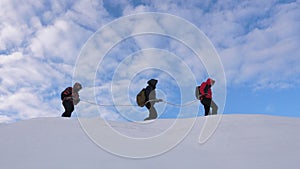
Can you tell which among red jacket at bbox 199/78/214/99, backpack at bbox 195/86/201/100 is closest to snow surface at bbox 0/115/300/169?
red jacket at bbox 199/78/214/99

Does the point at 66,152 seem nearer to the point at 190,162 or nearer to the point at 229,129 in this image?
the point at 190,162

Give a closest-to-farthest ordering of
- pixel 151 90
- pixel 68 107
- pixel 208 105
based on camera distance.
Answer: pixel 68 107 < pixel 208 105 < pixel 151 90

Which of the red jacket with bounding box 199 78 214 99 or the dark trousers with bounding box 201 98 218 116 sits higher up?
the red jacket with bounding box 199 78 214 99

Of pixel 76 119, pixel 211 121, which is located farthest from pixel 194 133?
pixel 76 119

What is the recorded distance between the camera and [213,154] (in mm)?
6652

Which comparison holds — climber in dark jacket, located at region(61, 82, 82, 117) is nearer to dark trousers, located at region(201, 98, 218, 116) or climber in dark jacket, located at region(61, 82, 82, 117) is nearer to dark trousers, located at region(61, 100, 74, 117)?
dark trousers, located at region(61, 100, 74, 117)

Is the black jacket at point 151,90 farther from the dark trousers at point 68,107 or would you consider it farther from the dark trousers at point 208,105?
the dark trousers at point 68,107

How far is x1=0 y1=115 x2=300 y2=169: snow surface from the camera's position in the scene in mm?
5707

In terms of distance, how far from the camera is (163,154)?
6.27 metres

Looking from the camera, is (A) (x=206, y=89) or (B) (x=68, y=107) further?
(A) (x=206, y=89)

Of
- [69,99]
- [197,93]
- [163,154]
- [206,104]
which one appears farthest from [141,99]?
[163,154]

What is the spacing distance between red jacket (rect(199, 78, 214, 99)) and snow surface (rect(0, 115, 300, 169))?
318 centimetres

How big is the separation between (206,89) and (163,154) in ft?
20.7

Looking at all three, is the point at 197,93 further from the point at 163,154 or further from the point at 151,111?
the point at 163,154
